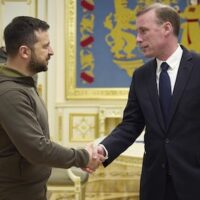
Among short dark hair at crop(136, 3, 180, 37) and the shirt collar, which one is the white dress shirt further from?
short dark hair at crop(136, 3, 180, 37)

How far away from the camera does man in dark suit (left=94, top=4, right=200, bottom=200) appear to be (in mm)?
1868

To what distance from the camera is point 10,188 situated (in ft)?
5.77

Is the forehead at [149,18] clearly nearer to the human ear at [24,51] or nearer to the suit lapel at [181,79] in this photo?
the suit lapel at [181,79]

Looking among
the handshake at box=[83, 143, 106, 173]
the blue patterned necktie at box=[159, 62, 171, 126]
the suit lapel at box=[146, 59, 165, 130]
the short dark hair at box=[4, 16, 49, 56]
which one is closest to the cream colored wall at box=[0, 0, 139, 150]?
the handshake at box=[83, 143, 106, 173]

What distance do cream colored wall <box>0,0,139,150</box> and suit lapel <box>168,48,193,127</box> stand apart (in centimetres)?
363

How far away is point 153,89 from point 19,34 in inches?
27.7

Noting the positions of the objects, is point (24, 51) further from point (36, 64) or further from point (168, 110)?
point (168, 110)

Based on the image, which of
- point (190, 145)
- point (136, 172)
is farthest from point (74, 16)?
point (190, 145)

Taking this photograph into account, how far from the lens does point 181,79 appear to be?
1912 mm

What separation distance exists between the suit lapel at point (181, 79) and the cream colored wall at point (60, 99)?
3.63m

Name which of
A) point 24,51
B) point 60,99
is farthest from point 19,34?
point 60,99

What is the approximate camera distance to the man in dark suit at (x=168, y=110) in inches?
73.5

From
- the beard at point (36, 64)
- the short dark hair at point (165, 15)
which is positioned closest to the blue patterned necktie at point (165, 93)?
the short dark hair at point (165, 15)

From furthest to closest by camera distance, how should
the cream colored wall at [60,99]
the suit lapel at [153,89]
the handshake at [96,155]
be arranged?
the cream colored wall at [60,99] < the handshake at [96,155] < the suit lapel at [153,89]
